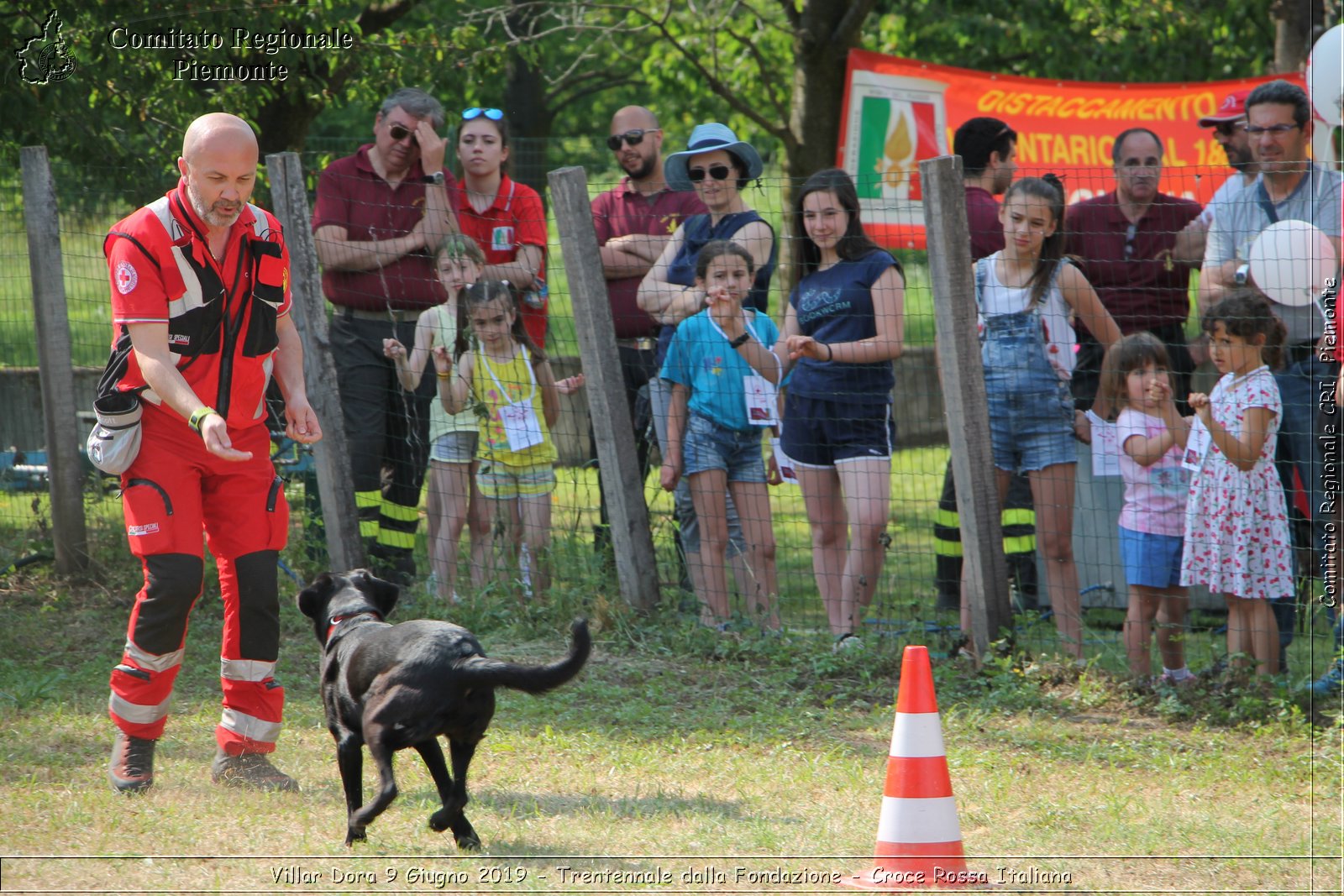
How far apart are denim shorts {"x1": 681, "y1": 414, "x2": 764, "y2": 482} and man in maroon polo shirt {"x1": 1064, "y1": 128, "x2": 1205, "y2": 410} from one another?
1.67 metres

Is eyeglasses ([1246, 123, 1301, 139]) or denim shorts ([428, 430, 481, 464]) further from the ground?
eyeglasses ([1246, 123, 1301, 139])

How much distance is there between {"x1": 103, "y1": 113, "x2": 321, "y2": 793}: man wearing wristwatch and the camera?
419 cm

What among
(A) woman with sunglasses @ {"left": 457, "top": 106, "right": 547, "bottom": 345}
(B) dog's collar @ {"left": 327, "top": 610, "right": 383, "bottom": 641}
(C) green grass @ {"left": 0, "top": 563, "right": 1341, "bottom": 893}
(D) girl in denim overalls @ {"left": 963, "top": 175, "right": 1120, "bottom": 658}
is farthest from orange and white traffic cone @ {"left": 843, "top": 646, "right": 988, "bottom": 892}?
(A) woman with sunglasses @ {"left": 457, "top": 106, "right": 547, "bottom": 345}

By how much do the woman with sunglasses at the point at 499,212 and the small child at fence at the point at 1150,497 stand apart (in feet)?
9.59

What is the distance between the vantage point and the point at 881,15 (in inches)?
704

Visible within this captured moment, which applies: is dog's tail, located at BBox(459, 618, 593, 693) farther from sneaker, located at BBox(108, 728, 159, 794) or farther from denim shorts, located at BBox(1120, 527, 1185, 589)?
denim shorts, located at BBox(1120, 527, 1185, 589)

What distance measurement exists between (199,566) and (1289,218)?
5.05m

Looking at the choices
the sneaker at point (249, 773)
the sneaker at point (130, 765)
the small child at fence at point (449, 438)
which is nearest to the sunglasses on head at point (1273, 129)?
the small child at fence at point (449, 438)

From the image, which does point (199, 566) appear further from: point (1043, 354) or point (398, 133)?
point (1043, 354)

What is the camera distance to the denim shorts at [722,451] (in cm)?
664

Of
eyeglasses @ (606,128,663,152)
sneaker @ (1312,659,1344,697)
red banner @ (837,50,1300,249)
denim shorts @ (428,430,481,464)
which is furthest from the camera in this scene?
red banner @ (837,50,1300,249)

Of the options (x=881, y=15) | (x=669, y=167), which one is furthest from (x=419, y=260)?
(x=881, y=15)

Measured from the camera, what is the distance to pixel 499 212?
23.9 feet

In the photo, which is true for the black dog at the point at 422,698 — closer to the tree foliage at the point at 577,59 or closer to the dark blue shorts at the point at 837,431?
the dark blue shorts at the point at 837,431
